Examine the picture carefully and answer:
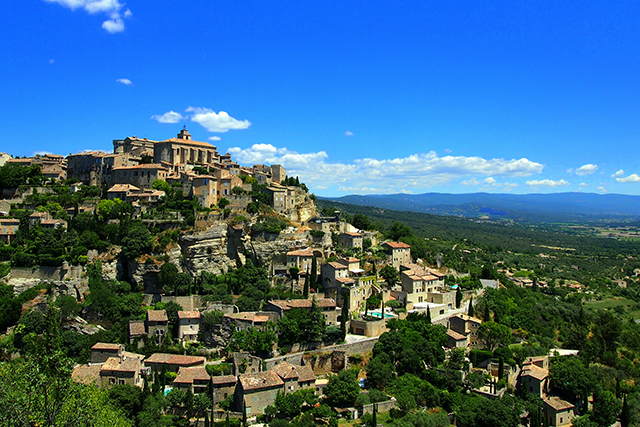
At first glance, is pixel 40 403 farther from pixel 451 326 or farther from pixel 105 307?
pixel 451 326

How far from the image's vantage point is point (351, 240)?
54.9m

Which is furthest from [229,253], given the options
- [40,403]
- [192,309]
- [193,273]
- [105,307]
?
[40,403]

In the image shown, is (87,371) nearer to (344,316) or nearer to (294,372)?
(294,372)

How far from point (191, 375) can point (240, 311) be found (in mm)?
8454

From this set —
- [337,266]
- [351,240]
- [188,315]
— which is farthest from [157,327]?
[351,240]

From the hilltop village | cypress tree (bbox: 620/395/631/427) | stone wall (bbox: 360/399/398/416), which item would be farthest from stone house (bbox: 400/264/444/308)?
cypress tree (bbox: 620/395/631/427)

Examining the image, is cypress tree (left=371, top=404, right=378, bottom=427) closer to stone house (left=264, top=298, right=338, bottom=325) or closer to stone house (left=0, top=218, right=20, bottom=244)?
stone house (left=264, top=298, right=338, bottom=325)

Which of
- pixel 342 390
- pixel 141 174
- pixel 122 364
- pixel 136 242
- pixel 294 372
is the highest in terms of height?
pixel 141 174

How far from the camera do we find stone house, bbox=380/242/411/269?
53562 mm

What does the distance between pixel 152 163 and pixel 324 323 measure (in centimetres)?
3608

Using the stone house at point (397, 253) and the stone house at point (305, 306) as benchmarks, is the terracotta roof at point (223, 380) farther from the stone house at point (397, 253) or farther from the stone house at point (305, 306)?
the stone house at point (397, 253)

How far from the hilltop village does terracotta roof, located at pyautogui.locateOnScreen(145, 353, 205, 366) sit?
0.10 metres

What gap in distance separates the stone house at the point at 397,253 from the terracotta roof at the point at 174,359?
26.3 metres

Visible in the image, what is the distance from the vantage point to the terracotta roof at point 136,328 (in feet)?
120
